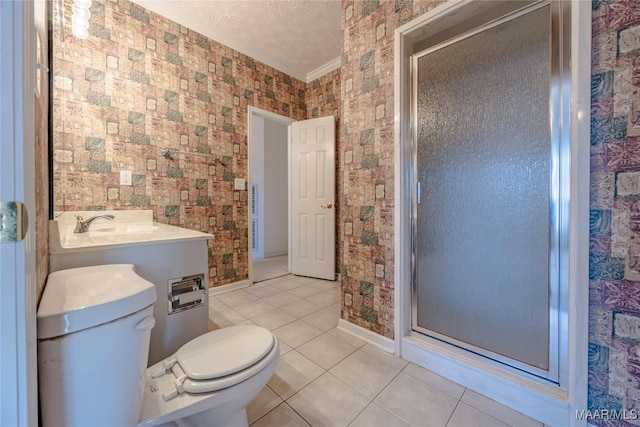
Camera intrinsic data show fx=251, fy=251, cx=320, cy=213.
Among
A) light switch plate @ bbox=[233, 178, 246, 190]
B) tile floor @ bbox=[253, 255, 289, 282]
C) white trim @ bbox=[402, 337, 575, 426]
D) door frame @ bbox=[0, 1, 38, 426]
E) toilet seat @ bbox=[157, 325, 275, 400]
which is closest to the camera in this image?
door frame @ bbox=[0, 1, 38, 426]

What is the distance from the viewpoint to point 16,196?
451 millimetres

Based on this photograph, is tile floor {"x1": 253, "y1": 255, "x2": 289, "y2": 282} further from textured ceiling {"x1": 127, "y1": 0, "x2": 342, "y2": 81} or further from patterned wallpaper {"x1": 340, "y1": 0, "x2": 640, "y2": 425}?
patterned wallpaper {"x1": 340, "y1": 0, "x2": 640, "y2": 425}

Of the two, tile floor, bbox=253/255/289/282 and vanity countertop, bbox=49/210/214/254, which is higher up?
vanity countertop, bbox=49/210/214/254

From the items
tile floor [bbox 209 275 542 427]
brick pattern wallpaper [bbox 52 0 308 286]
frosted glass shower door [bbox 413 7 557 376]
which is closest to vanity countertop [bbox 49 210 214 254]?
brick pattern wallpaper [bbox 52 0 308 286]

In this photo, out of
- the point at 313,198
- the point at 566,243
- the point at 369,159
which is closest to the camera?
the point at 566,243

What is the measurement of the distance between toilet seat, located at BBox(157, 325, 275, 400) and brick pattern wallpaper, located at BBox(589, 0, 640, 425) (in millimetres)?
1357

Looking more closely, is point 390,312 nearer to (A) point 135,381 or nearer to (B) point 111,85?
(A) point 135,381

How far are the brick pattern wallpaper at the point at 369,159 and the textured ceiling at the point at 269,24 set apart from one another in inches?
30.4

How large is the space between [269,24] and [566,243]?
3.01 meters

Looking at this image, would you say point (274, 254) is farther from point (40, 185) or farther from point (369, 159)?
point (40, 185)

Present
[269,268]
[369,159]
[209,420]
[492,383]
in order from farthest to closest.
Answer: [269,268], [369,159], [492,383], [209,420]

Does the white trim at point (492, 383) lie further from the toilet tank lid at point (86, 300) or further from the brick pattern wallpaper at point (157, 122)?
the brick pattern wallpaper at point (157, 122)

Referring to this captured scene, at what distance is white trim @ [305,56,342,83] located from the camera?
322cm

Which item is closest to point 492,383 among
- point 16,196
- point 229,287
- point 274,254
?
point 16,196
